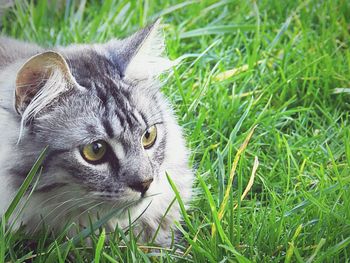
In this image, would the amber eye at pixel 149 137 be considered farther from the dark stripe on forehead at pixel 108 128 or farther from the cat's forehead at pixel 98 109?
the dark stripe on forehead at pixel 108 128

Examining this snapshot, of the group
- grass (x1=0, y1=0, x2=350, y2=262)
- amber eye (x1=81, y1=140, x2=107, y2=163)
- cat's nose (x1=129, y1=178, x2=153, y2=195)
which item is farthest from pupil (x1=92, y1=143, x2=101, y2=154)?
grass (x1=0, y1=0, x2=350, y2=262)

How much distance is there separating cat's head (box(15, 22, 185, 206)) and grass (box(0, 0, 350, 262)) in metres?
0.17

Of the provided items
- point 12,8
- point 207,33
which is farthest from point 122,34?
point 12,8

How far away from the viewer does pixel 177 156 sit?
246cm

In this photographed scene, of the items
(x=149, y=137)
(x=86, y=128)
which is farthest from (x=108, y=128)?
(x=149, y=137)

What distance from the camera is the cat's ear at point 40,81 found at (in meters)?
2.05

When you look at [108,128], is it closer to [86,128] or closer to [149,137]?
[86,128]

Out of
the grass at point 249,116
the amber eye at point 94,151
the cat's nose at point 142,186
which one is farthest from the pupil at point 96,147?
the grass at point 249,116

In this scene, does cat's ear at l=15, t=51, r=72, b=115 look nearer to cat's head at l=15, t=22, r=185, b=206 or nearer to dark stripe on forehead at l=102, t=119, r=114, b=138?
cat's head at l=15, t=22, r=185, b=206

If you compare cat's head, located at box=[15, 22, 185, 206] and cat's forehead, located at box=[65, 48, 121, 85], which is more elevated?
cat's forehead, located at box=[65, 48, 121, 85]

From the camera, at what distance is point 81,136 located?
2111 millimetres

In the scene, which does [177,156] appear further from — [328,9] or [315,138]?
[328,9]

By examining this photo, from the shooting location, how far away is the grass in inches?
84.0

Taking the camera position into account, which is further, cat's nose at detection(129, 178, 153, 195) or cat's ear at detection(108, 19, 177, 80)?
cat's ear at detection(108, 19, 177, 80)
